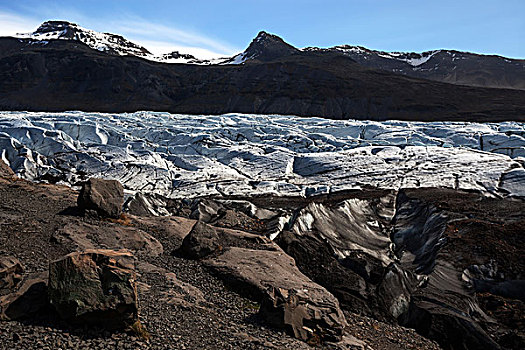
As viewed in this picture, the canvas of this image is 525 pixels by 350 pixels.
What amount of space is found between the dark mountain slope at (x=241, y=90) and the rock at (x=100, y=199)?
5562 cm

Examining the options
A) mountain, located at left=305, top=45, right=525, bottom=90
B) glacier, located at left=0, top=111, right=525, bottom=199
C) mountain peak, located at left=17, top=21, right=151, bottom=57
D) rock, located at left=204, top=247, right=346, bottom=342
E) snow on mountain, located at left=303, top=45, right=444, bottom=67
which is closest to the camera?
rock, located at left=204, top=247, right=346, bottom=342

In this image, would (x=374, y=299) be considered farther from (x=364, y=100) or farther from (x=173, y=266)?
(x=364, y=100)

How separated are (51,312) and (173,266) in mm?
2861

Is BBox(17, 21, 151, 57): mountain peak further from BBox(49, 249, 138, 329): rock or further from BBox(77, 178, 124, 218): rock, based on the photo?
BBox(49, 249, 138, 329): rock

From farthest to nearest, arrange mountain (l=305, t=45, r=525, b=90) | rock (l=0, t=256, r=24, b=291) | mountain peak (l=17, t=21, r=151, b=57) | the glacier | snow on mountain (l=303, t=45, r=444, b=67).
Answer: snow on mountain (l=303, t=45, r=444, b=67)
mountain peak (l=17, t=21, r=151, b=57)
mountain (l=305, t=45, r=525, b=90)
the glacier
rock (l=0, t=256, r=24, b=291)

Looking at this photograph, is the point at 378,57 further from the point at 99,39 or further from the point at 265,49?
the point at 99,39

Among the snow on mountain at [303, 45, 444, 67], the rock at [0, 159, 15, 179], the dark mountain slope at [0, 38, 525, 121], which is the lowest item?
the rock at [0, 159, 15, 179]

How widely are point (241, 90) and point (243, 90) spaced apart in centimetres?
50

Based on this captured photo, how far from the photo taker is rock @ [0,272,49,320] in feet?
14.9

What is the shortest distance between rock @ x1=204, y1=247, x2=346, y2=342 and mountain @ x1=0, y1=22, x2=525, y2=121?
54.9m

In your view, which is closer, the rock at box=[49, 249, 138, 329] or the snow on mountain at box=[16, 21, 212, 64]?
the rock at box=[49, 249, 138, 329]

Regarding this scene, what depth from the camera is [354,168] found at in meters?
24.1

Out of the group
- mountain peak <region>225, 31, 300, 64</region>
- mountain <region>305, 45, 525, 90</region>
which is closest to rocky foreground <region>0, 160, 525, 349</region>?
mountain <region>305, 45, 525, 90</region>

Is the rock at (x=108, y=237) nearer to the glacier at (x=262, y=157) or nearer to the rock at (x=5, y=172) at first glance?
the rock at (x=5, y=172)
